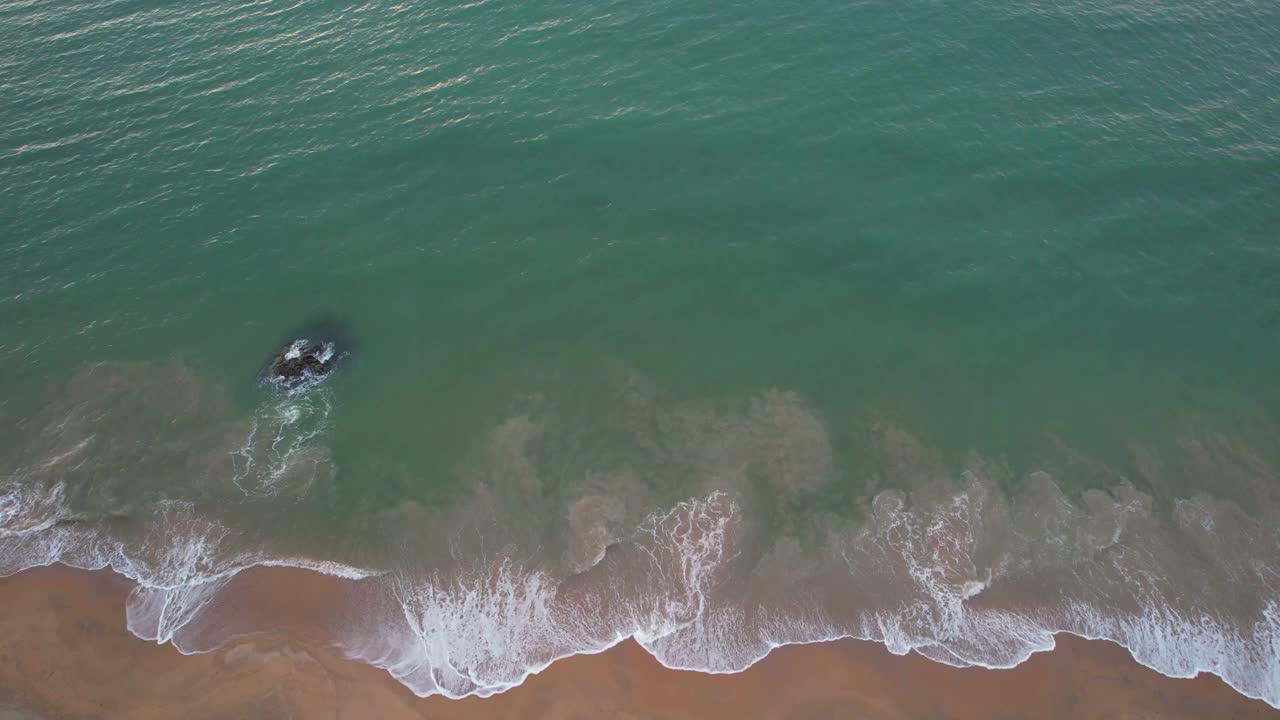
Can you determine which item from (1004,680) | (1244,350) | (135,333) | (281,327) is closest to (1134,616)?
(1004,680)

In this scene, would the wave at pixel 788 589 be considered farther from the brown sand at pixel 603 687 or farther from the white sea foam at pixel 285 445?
the white sea foam at pixel 285 445

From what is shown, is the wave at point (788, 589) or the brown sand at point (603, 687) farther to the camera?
the wave at point (788, 589)

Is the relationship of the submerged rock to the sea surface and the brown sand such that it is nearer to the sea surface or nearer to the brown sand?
the sea surface

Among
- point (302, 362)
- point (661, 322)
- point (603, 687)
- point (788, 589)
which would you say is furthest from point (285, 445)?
point (788, 589)

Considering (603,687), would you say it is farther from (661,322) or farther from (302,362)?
(302,362)

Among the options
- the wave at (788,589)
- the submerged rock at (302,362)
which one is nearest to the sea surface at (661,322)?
the wave at (788,589)

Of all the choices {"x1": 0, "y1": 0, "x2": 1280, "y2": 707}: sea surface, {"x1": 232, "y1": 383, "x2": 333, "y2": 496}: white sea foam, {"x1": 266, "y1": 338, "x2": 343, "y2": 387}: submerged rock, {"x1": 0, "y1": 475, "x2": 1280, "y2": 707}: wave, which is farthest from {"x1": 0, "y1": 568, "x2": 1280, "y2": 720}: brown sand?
{"x1": 266, "y1": 338, "x2": 343, "y2": 387}: submerged rock
